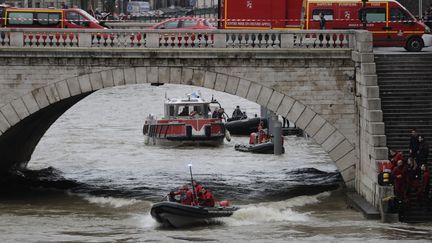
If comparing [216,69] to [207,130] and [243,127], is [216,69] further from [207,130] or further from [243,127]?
[243,127]

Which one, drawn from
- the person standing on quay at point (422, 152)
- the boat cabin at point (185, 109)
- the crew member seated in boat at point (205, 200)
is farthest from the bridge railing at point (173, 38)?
the boat cabin at point (185, 109)

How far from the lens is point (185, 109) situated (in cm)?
7469

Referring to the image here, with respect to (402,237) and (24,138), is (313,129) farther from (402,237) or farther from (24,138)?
(24,138)

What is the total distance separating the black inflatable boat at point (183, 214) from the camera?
153ft

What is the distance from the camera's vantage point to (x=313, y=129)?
51156mm

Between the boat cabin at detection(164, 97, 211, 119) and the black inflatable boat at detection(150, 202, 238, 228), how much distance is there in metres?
27.2

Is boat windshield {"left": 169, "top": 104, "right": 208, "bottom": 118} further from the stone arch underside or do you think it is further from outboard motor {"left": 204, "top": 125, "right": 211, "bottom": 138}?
the stone arch underside

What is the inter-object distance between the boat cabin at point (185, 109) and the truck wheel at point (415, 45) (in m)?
20.0

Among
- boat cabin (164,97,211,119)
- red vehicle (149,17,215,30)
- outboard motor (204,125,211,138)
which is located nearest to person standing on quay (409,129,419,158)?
red vehicle (149,17,215,30)

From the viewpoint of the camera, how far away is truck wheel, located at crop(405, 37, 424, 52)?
56.0 m

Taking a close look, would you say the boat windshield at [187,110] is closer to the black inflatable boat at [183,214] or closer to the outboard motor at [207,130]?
the outboard motor at [207,130]

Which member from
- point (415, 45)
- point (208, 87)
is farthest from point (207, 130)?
point (208, 87)

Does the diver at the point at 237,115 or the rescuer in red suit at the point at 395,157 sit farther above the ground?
the rescuer in red suit at the point at 395,157

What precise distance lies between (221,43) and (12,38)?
23.6 feet
